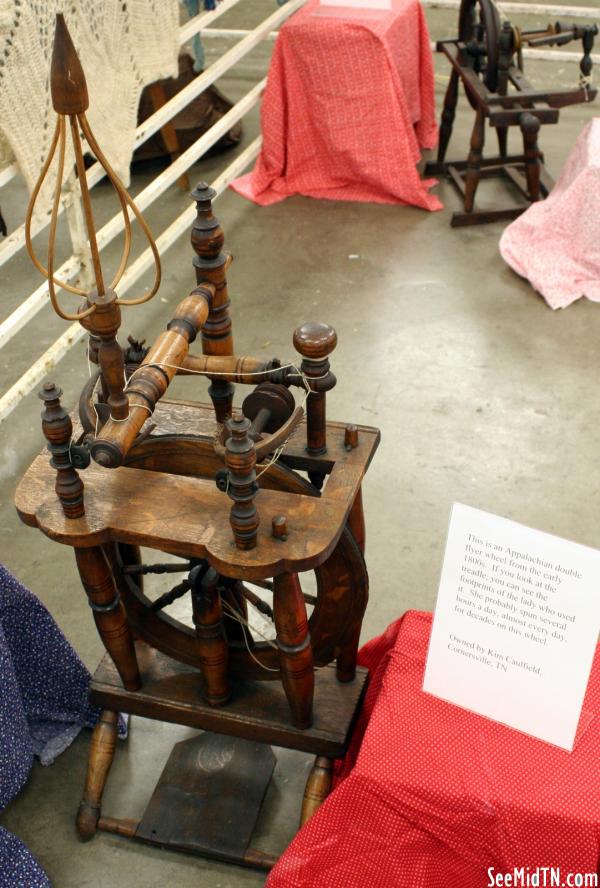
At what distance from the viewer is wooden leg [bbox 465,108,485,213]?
3.60 metres

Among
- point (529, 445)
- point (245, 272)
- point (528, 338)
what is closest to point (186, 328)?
point (529, 445)

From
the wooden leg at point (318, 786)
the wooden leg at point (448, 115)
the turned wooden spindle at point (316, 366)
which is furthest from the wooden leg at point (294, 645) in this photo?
the wooden leg at point (448, 115)

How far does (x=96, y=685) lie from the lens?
5.65ft

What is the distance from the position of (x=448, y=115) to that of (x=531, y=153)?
1.78 feet

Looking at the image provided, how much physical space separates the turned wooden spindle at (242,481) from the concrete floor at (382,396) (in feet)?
2.62

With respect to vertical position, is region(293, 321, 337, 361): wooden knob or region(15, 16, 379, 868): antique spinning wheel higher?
region(293, 321, 337, 361): wooden knob

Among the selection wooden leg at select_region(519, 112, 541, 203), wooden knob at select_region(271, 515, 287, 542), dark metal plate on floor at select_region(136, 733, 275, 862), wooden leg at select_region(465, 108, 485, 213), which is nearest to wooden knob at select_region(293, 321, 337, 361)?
wooden knob at select_region(271, 515, 287, 542)

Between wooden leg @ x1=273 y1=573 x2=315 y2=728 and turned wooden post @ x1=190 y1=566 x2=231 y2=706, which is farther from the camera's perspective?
turned wooden post @ x1=190 y1=566 x2=231 y2=706

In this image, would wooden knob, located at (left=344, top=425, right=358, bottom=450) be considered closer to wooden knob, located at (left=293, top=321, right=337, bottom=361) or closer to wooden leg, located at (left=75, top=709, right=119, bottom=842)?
wooden knob, located at (left=293, top=321, right=337, bottom=361)

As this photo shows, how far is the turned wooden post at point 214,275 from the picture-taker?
1.43m

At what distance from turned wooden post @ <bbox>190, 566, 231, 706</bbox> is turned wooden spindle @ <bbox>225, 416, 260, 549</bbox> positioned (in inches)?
9.4

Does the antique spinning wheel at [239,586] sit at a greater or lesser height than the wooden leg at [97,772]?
greater

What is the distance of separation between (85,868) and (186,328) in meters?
1.06

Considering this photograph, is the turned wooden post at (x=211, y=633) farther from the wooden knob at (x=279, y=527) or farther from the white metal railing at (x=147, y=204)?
the white metal railing at (x=147, y=204)
